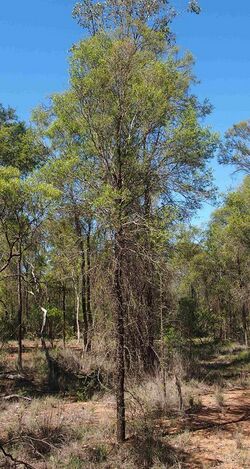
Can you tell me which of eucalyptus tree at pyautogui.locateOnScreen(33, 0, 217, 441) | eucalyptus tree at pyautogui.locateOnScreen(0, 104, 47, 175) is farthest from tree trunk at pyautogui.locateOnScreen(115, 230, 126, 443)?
eucalyptus tree at pyautogui.locateOnScreen(0, 104, 47, 175)

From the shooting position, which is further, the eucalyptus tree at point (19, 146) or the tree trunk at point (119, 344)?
the eucalyptus tree at point (19, 146)

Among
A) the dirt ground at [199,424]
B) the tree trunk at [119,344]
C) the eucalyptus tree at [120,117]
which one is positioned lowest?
the dirt ground at [199,424]

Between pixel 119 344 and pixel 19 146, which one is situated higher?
pixel 19 146

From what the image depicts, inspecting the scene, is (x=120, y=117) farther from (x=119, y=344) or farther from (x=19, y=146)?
(x=19, y=146)

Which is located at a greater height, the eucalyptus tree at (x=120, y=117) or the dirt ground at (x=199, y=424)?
the eucalyptus tree at (x=120, y=117)

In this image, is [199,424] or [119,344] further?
[199,424]

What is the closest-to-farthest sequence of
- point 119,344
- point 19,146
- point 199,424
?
point 119,344, point 199,424, point 19,146

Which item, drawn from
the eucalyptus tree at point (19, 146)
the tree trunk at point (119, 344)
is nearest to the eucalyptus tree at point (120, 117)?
the tree trunk at point (119, 344)

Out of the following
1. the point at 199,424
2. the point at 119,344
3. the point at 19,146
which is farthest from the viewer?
the point at 19,146

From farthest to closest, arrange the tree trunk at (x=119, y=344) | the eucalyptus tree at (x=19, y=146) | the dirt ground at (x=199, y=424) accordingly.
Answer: the eucalyptus tree at (x=19, y=146)
the tree trunk at (x=119, y=344)
the dirt ground at (x=199, y=424)

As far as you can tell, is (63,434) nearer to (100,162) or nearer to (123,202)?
(123,202)

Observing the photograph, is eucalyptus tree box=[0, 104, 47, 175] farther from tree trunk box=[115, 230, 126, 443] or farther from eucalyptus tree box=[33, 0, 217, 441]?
tree trunk box=[115, 230, 126, 443]

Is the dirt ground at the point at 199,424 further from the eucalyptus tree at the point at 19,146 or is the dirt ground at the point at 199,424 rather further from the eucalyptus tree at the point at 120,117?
the eucalyptus tree at the point at 19,146

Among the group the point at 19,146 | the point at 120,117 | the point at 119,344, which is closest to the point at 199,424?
the point at 119,344
